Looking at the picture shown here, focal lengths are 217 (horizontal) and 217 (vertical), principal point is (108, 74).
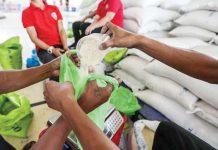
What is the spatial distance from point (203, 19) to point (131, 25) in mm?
643

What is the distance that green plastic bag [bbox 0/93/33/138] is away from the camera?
1457 millimetres

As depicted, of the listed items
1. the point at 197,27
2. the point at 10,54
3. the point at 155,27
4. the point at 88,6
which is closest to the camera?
the point at 197,27

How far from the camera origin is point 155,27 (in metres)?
2.14

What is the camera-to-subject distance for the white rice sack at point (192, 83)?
3.90ft

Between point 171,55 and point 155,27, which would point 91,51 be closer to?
point 171,55

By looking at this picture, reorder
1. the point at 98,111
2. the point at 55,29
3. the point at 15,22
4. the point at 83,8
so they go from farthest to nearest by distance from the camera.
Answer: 1. the point at 15,22
2. the point at 83,8
3. the point at 55,29
4. the point at 98,111

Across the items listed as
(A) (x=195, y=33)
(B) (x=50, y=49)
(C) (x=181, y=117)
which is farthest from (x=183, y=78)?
(B) (x=50, y=49)

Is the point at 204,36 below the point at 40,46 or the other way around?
the other way around

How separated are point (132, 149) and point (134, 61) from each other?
2.57 ft

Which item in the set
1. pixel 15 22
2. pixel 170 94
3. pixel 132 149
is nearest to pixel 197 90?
pixel 170 94

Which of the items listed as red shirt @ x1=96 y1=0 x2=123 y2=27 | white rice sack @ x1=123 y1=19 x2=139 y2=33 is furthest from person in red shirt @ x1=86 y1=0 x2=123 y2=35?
white rice sack @ x1=123 y1=19 x2=139 y2=33

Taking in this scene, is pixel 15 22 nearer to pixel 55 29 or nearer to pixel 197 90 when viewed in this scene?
pixel 55 29

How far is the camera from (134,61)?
1.77 m

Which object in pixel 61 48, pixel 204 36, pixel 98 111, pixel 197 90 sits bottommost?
pixel 61 48
